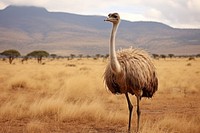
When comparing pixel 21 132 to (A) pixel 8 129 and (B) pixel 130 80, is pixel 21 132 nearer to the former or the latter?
(A) pixel 8 129

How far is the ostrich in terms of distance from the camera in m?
7.61

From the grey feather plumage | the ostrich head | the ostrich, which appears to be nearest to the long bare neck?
the ostrich

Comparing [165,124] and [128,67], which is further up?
[128,67]

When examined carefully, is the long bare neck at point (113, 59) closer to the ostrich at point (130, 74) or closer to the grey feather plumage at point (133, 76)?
the ostrich at point (130, 74)

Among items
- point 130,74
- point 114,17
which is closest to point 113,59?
point 130,74

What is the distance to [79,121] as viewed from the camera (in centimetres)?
907

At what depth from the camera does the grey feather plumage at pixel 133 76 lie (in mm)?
7798

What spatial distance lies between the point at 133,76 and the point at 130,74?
3.3 inches

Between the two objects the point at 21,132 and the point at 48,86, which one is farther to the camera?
the point at 48,86

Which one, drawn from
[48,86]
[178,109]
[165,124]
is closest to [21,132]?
[165,124]

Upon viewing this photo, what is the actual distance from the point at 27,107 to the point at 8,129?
253 centimetres

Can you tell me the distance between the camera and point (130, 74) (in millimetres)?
7812

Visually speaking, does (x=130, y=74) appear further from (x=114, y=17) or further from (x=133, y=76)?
(x=114, y=17)

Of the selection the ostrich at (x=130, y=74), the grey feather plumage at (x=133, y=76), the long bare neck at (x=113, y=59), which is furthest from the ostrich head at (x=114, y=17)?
the grey feather plumage at (x=133, y=76)
